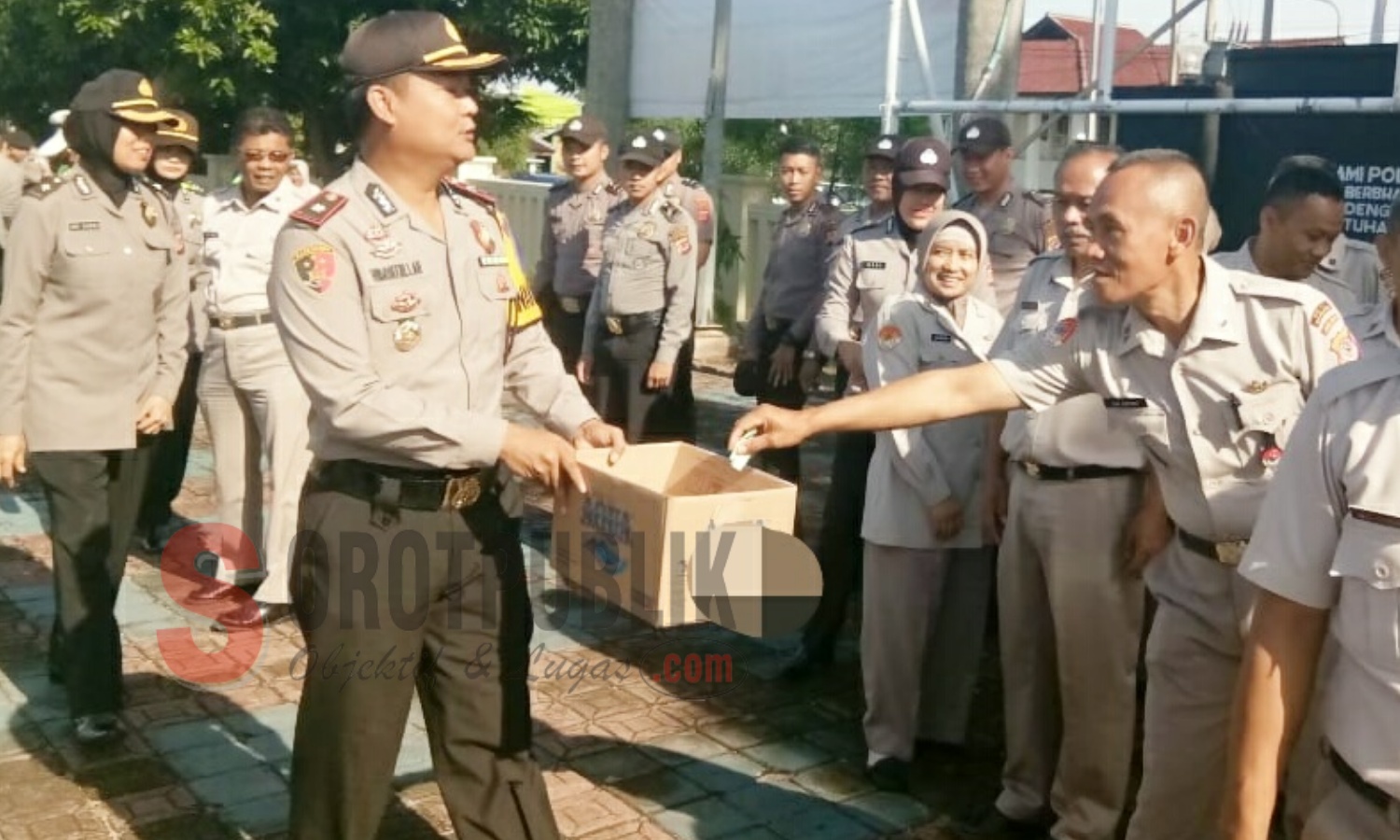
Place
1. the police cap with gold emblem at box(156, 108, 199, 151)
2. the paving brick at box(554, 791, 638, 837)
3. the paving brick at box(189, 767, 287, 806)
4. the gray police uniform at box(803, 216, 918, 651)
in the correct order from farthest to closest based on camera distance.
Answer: the police cap with gold emblem at box(156, 108, 199, 151) → the gray police uniform at box(803, 216, 918, 651) → the paving brick at box(189, 767, 287, 806) → the paving brick at box(554, 791, 638, 837)

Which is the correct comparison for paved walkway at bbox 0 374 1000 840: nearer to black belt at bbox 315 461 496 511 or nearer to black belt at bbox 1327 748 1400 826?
black belt at bbox 315 461 496 511

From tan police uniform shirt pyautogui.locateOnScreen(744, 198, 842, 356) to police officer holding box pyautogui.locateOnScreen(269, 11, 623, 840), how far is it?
380 centimetres

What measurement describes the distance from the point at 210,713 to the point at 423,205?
2.33 meters

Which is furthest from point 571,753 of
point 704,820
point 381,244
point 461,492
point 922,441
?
point 381,244

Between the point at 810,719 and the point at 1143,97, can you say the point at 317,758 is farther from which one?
the point at 1143,97

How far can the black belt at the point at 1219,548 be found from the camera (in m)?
3.01

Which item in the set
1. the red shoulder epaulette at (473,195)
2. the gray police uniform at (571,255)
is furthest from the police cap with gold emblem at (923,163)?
the gray police uniform at (571,255)

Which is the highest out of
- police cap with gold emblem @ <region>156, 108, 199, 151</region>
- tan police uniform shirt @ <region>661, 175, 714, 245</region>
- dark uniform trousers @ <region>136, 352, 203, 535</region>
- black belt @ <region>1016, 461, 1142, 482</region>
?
police cap with gold emblem @ <region>156, 108, 199, 151</region>

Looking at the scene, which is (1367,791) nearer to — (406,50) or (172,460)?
(406,50)

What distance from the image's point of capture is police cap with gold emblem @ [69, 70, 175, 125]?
14.3ft

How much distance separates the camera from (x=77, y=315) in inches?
174

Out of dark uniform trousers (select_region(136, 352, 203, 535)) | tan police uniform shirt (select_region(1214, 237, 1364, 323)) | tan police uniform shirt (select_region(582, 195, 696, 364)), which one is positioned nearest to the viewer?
tan police uniform shirt (select_region(1214, 237, 1364, 323))

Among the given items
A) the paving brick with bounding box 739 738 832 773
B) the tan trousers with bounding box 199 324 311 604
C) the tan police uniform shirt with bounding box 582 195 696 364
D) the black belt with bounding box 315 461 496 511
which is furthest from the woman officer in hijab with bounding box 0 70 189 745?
the tan police uniform shirt with bounding box 582 195 696 364

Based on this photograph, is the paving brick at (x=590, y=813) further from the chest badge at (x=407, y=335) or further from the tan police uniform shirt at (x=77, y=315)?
the tan police uniform shirt at (x=77, y=315)
